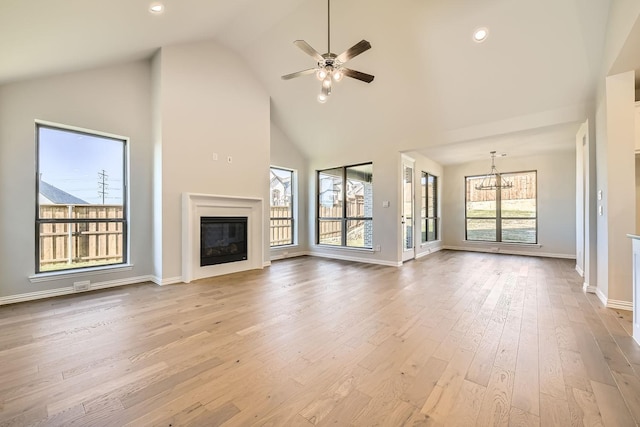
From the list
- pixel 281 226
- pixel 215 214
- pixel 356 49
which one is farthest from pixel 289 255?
pixel 356 49

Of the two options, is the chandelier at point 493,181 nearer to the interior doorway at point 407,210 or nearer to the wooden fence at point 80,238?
the interior doorway at point 407,210

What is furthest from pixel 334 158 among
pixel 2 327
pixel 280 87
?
pixel 2 327

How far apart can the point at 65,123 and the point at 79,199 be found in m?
1.04

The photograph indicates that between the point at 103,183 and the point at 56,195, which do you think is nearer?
the point at 56,195

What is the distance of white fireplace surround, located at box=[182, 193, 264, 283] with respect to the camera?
4.43m

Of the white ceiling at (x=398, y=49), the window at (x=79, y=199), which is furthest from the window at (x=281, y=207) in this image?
the window at (x=79, y=199)

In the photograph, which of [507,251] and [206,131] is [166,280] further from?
[507,251]

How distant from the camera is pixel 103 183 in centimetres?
416

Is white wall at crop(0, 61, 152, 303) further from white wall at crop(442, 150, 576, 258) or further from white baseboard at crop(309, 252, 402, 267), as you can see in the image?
white wall at crop(442, 150, 576, 258)

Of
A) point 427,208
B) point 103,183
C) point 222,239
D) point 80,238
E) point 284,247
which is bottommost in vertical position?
point 284,247

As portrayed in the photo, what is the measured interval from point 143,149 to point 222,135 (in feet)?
4.15

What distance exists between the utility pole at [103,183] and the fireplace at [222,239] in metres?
1.41

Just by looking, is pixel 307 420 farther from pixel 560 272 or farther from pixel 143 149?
pixel 560 272

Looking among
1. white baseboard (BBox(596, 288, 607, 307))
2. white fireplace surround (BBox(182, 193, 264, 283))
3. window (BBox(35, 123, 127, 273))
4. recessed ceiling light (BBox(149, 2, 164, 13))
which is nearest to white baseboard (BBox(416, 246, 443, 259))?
white baseboard (BBox(596, 288, 607, 307))
